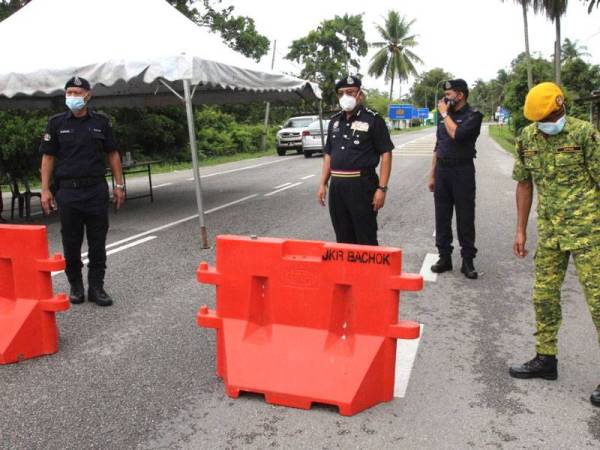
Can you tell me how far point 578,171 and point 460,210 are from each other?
107 inches

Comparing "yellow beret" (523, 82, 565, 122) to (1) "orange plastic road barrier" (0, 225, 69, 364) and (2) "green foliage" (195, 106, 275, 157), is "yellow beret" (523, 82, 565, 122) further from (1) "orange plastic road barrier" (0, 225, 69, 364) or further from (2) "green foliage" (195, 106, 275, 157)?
(2) "green foliage" (195, 106, 275, 157)

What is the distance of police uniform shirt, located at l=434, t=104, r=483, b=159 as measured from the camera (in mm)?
5645

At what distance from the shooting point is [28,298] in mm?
4098

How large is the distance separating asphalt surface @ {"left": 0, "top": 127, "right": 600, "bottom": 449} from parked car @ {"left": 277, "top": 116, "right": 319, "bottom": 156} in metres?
20.3

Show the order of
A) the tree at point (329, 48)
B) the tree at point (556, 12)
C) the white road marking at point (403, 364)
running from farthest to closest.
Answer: the tree at point (329, 48) → the tree at point (556, 12) → the white road marking at point (403, 364)

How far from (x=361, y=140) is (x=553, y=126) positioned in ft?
5.43

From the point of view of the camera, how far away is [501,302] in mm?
5266

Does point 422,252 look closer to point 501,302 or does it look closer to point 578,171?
point 501,302

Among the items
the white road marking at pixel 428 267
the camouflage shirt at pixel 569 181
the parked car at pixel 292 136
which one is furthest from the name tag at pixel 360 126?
the parked car at pixel 292 136

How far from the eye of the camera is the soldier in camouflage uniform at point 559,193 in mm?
3252

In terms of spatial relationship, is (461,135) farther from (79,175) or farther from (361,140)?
(79,175)

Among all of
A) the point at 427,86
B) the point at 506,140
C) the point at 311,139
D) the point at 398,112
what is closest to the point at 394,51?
the point at 398,112

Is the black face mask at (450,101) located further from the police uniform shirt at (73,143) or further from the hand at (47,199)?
the hand at (47,199)

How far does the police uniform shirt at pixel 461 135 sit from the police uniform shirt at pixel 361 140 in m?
1.30
